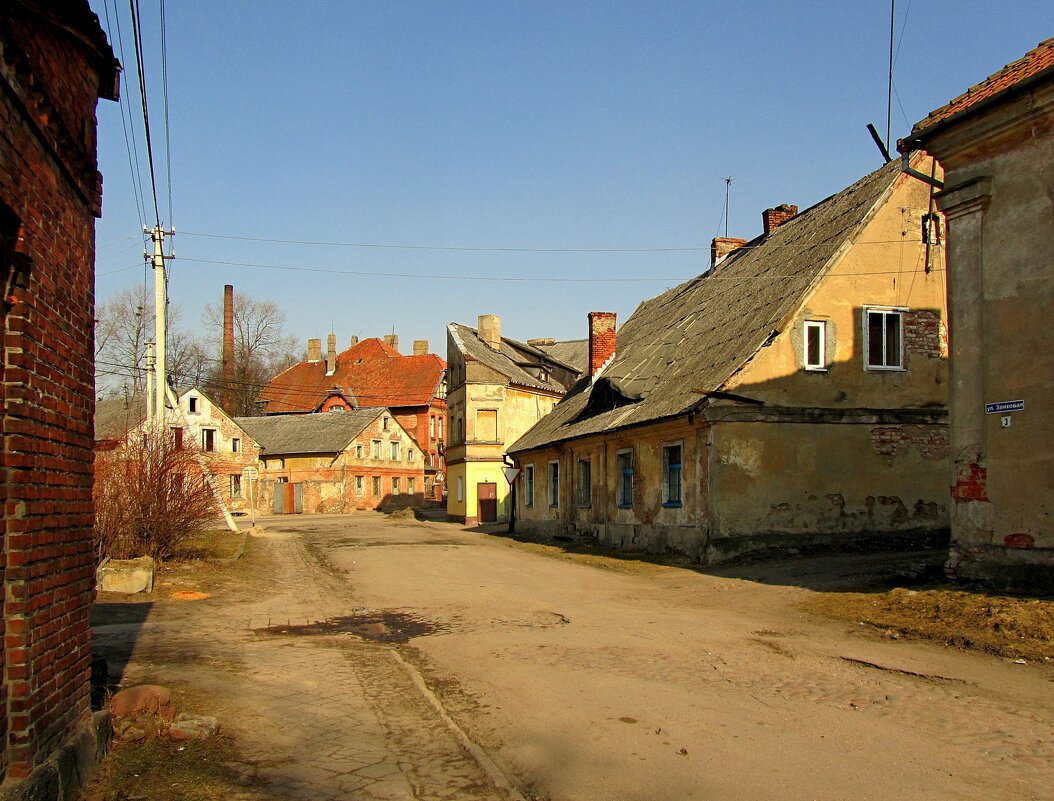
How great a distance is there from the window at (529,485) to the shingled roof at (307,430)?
28.4 m

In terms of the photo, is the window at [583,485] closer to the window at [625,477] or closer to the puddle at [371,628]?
the window at [625,477]

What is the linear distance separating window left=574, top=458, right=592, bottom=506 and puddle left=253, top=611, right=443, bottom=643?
14.3m

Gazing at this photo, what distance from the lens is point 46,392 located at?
16.3ft

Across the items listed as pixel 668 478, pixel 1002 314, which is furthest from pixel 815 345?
pixel 1002 314

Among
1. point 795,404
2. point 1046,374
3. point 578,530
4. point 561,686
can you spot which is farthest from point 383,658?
point 578,530

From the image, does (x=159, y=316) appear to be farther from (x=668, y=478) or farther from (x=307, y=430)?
(x=307, y=430)

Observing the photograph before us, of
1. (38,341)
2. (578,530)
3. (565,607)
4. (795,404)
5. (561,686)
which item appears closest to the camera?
(38,341)

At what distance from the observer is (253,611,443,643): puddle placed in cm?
1130

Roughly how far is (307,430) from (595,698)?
58098 mm

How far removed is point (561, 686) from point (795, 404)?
12.6m

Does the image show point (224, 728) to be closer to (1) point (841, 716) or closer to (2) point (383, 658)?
(2) point (383, 658)

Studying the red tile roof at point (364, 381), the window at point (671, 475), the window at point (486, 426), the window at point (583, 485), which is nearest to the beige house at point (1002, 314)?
the window at point (671, 475)

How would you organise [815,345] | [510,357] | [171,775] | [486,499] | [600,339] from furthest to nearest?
1. [510,357]
2. [486,499]
3. [600,339]
4. [815,345]
5. [171,775]

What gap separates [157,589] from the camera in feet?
51.9
